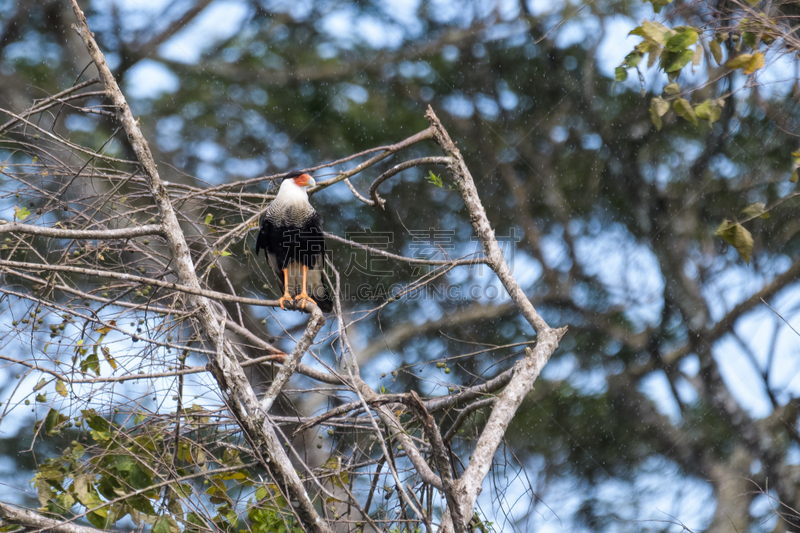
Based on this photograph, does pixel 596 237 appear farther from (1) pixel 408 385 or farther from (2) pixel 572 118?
(1) pixel 408 385

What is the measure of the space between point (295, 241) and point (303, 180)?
443mm

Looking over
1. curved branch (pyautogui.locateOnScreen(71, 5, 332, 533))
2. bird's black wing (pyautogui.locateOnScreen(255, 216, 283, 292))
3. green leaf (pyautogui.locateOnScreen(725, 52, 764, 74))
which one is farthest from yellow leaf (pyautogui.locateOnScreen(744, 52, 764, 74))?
bird's black wing (pyautogui.locateOnScreen(255, 216, 283, 292))

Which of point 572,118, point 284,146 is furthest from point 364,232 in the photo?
point 572,118

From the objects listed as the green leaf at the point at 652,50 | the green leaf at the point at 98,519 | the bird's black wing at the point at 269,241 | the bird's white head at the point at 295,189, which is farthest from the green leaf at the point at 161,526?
the green leaf at the point at 652,50

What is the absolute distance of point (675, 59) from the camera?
2.56 meters

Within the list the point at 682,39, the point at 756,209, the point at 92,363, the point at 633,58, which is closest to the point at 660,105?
the point at 633,58

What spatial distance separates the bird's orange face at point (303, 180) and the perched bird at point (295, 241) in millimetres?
57

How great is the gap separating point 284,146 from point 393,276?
1.69 metres

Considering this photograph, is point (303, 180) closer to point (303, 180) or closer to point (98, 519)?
point (303, 180)

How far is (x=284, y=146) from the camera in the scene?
6043 millimetres

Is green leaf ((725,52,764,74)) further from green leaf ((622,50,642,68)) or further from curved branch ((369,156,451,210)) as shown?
curved branch ((369,156,451,210))

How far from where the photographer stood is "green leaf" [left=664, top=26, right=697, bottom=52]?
2443 millimetres

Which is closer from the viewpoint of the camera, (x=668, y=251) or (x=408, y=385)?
(x=408, y=385)

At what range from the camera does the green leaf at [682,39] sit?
8.02ft
